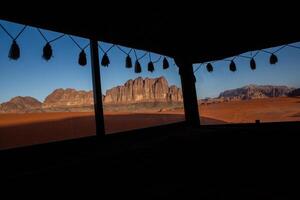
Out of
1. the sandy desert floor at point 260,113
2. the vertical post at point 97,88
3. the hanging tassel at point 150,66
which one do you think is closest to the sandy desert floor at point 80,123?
the sandy desert floor at point 260,113

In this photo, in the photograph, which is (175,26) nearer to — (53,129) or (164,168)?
(164,168)

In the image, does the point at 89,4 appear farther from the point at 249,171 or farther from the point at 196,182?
the point at 249,171

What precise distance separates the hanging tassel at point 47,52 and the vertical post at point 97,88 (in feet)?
2.85

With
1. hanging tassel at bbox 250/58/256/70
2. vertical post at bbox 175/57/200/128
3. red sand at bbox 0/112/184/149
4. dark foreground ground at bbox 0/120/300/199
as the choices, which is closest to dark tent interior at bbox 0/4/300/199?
dark foreground ground at bbox 0/120/300/199


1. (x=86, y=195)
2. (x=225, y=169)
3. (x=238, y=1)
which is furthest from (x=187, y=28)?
(x=86, y=195)

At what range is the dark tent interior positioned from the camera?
2.69 meters

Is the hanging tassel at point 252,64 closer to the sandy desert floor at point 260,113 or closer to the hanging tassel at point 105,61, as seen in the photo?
the hanging tassel at point 105,61

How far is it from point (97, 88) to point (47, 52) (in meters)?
1.20

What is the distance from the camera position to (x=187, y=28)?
541cm

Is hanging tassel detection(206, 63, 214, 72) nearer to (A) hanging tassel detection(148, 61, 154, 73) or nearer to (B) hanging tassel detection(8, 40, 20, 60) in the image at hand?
(A) hanging tassel detection(148, 61, 154, 73)

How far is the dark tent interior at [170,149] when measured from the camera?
269cm

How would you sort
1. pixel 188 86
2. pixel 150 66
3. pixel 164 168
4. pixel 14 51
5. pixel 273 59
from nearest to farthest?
pixel 164 168 → pixel 14 51 → pixel 150 66 → pixel 273 59 → pixel 188 86

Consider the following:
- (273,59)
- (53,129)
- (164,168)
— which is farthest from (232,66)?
(53,129)

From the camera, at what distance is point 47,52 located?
464 cm
